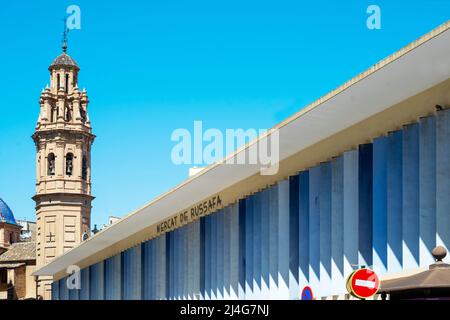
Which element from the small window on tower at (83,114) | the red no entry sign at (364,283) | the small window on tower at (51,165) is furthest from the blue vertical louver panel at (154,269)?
the small window on tower at (83,114)

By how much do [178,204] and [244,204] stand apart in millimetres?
5982

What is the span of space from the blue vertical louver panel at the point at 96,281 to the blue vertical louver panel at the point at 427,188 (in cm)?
3435

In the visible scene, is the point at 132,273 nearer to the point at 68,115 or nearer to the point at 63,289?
the point at 63,289

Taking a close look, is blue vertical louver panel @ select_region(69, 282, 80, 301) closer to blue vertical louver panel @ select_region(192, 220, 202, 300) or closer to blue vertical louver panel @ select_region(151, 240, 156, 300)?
blue vertical louver panel @ select_region(151, 240, 156, 300)

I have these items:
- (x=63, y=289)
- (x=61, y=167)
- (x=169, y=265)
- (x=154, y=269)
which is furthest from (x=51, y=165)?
(x=169, y=265)

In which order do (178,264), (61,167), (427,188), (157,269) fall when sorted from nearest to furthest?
(427,188) < (178,264) < (157,269) < (61,167)

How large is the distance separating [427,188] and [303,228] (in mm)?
7098

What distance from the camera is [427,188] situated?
70.2 feet

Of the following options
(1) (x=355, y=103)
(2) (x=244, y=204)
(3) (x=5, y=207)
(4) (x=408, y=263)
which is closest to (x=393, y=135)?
(1) (x=355, y=103)

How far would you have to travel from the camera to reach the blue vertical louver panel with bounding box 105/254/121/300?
167 ft

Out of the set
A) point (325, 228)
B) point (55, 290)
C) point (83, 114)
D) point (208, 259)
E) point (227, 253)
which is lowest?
point (55, 290)

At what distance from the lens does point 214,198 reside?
36.8 metres

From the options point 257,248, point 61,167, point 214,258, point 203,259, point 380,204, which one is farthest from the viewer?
point 61,167
